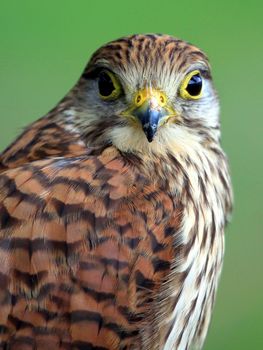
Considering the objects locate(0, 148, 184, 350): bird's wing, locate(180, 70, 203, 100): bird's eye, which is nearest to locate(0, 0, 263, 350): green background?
locate(180, 70, 203, 100): bird's eye

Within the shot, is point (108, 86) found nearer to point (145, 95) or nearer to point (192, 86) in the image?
point (145, 95)

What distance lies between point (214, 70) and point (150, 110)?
5096 millimetres

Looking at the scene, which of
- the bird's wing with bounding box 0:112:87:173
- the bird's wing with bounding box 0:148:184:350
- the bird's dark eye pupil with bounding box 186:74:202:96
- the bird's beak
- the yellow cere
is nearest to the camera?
the bird's wing with bounding box 0:148:184:350

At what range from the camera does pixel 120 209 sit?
5.04 metres

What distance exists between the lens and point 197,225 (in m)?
5.27

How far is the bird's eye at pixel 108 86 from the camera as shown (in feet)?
17.7

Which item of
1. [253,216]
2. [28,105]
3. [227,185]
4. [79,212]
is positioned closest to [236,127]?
[253,216]

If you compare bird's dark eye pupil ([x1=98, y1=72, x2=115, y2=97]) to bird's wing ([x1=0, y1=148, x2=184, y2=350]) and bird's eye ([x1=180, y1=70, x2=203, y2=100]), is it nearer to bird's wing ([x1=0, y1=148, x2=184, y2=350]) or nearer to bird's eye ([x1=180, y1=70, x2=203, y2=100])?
bird's eye ([x1=180, y1=70, x2=203, y2=100])

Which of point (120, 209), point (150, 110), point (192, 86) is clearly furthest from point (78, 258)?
point (192, 86)

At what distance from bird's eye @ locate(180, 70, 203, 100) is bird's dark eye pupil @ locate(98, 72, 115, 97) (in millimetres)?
273

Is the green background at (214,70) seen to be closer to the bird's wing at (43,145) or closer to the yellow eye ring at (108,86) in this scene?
the bird's wing at (43,145)

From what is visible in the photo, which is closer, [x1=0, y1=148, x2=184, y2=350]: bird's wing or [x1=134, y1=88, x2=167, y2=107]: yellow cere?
[x1=0, y1=148, x2=184, y2=350]: bird's wing

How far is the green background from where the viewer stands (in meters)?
8.61

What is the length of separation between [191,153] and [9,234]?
862 millimetres
